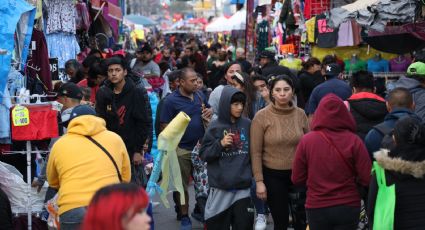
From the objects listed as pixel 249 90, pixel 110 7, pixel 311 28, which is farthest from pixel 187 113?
pixel 110 7

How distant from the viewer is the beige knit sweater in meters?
7.66

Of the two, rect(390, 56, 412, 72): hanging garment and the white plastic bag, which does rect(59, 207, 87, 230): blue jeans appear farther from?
rect(390, 56, 412, 72): hanging garment

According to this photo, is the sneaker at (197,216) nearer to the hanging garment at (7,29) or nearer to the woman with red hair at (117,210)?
the hanging garment at (7,29)

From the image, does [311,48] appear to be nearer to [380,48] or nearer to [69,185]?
[380,48]

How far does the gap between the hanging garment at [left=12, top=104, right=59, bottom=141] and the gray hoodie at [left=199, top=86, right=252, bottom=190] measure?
1.69 metres

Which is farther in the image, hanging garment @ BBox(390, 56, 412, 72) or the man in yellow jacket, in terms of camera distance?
hanging garment @ BBox(390, 56, 412, 72)

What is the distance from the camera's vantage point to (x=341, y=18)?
11383 millimetres

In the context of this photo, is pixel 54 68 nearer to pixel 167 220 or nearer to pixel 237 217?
pixel 167 220

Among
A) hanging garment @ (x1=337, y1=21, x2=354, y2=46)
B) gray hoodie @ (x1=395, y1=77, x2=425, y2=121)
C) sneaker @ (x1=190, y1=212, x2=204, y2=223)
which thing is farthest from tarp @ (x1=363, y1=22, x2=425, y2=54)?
sneaker @ (x1=190, y1=212, x2=204, y2=223)

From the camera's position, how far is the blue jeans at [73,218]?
6.05 m

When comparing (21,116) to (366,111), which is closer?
(366,111)

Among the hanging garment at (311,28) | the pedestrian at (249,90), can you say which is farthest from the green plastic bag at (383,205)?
the hanging garment at (311,28)

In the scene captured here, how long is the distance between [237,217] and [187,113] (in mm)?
2326

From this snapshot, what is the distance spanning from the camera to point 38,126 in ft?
27.8
